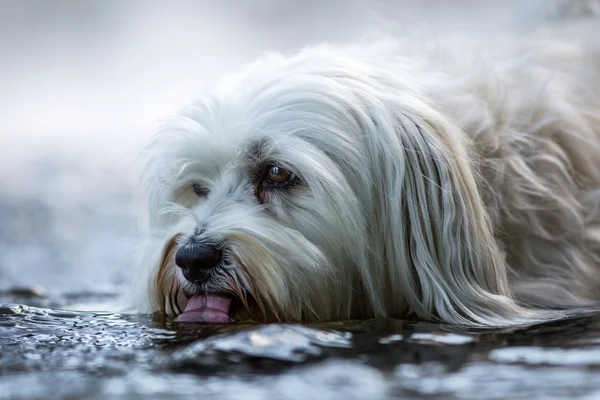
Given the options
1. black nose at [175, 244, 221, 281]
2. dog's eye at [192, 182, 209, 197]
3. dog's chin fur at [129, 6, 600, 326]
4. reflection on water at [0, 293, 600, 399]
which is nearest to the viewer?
reflection on water at [0, 293, 600, 399]

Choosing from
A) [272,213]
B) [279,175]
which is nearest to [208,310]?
[272,213]

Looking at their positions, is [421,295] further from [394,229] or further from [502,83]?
[502,83]

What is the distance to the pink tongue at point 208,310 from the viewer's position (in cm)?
296

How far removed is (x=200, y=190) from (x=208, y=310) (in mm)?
542

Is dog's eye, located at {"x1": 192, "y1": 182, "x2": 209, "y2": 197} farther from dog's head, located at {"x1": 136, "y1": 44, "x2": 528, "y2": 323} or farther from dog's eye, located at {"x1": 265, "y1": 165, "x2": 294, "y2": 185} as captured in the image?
dog's eye, located at {"x1": 265, "y1": 165, "x2": 294, "y2": 185}

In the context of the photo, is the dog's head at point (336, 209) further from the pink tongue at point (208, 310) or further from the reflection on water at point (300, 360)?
the reflection on water at point (300, 360)

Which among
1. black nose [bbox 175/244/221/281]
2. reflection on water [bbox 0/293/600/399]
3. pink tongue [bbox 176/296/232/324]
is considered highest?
black nose [bbox 175/244/221/281]

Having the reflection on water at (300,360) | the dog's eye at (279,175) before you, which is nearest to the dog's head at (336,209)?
the dog's eye at (279,175)

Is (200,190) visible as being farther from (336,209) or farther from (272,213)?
(336,209)

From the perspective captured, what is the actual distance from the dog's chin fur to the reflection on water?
0.73ft

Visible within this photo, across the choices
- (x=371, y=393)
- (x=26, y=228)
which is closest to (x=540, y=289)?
(x=371, y=393)

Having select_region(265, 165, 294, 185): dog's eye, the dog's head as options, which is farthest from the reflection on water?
select_region(265, 165, 294, 185): dog's eye

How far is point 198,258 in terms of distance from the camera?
2.93m

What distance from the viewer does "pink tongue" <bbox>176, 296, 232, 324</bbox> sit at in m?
2.96
